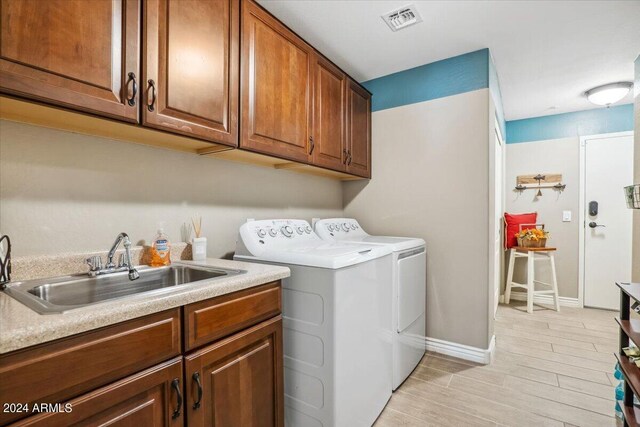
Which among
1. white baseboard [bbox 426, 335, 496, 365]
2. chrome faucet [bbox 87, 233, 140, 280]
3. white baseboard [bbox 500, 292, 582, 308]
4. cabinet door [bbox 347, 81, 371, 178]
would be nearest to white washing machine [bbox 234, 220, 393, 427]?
chrome faucet [bbox 87, 233, 140, 280]

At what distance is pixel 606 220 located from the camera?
3.57m

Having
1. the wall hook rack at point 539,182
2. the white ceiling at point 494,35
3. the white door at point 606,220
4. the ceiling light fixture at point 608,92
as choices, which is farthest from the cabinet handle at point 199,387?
the white door at point 606,220

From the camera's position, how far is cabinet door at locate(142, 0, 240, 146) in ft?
3.89

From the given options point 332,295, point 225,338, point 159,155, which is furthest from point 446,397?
point 159,155

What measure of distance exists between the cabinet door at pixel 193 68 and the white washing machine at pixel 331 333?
2.20 ft

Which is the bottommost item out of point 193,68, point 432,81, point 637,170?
point 637,170

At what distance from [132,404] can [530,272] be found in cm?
398

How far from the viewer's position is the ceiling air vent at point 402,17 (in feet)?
6.13

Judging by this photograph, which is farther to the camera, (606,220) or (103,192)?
(606,220)

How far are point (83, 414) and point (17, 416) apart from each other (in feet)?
0.43

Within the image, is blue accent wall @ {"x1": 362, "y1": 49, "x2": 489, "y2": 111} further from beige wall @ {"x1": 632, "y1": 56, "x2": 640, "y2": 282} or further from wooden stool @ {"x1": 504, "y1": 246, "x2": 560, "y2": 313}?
wooden stool @ {"x1": 504, "y1": 246, "x2": 560, "y2": 313}

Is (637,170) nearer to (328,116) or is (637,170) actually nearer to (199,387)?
(328,116)

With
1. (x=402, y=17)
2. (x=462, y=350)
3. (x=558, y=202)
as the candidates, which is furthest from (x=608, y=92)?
(x=462, y=350)

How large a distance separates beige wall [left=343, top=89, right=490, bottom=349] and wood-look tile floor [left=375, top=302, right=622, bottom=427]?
289 mm
